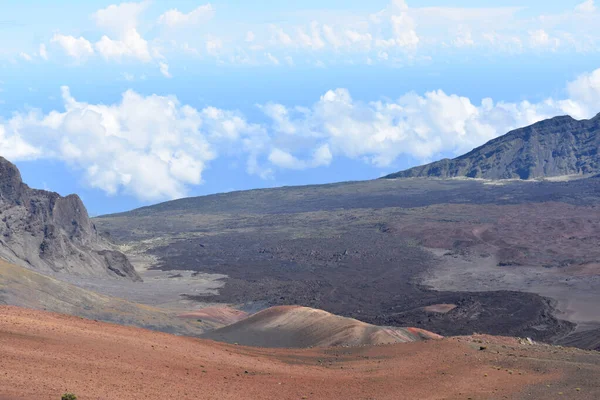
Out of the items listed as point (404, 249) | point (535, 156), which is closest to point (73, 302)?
point (404, 249)

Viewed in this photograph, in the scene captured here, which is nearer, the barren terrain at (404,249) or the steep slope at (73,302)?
the steep slope at (73,302)

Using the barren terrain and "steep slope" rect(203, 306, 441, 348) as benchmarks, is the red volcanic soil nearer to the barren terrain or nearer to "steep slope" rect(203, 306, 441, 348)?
"steep slope" rect(203, 306, 441, 348)

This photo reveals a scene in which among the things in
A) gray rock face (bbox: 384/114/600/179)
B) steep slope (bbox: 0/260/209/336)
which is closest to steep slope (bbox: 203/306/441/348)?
steep slope (bbox: 0/260/209/336)

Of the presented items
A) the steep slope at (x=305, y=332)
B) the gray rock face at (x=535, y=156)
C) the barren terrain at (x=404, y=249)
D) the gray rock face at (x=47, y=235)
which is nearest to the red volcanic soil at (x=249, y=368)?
the steep slope at (x=305, y=332)

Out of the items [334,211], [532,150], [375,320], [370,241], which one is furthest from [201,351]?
[532,150]

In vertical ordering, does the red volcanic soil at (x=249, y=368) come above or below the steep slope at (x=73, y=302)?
below

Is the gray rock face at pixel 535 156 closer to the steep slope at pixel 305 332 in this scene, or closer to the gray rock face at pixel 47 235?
the gray rock face at pixel 47 235

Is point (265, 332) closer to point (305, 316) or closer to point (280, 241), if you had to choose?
point (305, 316)
